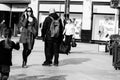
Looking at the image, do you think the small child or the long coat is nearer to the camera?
the small child

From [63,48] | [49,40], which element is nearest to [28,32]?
→ [49,40]

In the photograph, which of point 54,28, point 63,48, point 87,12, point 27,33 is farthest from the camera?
point 87,12

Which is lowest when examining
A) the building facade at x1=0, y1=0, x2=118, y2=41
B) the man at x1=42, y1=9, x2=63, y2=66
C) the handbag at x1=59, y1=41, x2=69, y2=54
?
the handbag at x1=59, y1=41, x2=69, y2=54

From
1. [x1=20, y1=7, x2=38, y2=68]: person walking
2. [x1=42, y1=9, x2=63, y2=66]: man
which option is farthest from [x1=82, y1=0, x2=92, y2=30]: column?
[x1=20, y1=7, x2=38, y2=68]: person walking

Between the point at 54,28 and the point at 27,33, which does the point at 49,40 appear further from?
the point at 27,33

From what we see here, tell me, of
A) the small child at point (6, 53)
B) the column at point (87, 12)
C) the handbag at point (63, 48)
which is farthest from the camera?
the column at point (87, 12)

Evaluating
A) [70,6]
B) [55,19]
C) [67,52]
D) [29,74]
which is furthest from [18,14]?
[29,74]

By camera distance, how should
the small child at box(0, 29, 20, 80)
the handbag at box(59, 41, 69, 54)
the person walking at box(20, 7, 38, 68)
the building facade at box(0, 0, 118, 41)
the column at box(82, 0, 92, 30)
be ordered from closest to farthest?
the small child at box(0, 29, 20, 80) → the person walking at box(20, 7, 38, 68) → the handbag at box(59, 41, 69, 54) → the building facade at box(0, 0, 118, 41) → the column at box(82, 0, 92, 30)

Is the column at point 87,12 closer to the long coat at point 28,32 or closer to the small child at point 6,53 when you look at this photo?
the long coat at point 28,32

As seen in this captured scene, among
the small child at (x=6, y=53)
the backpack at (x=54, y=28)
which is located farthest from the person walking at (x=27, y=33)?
the small child at (x=6, y=53)

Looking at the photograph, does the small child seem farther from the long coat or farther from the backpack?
the backpack

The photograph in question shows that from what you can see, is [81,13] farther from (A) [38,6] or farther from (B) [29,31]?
(B) [29,31]

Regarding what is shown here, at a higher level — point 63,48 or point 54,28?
point 54,28

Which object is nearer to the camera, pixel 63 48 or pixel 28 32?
pixel 28 32
